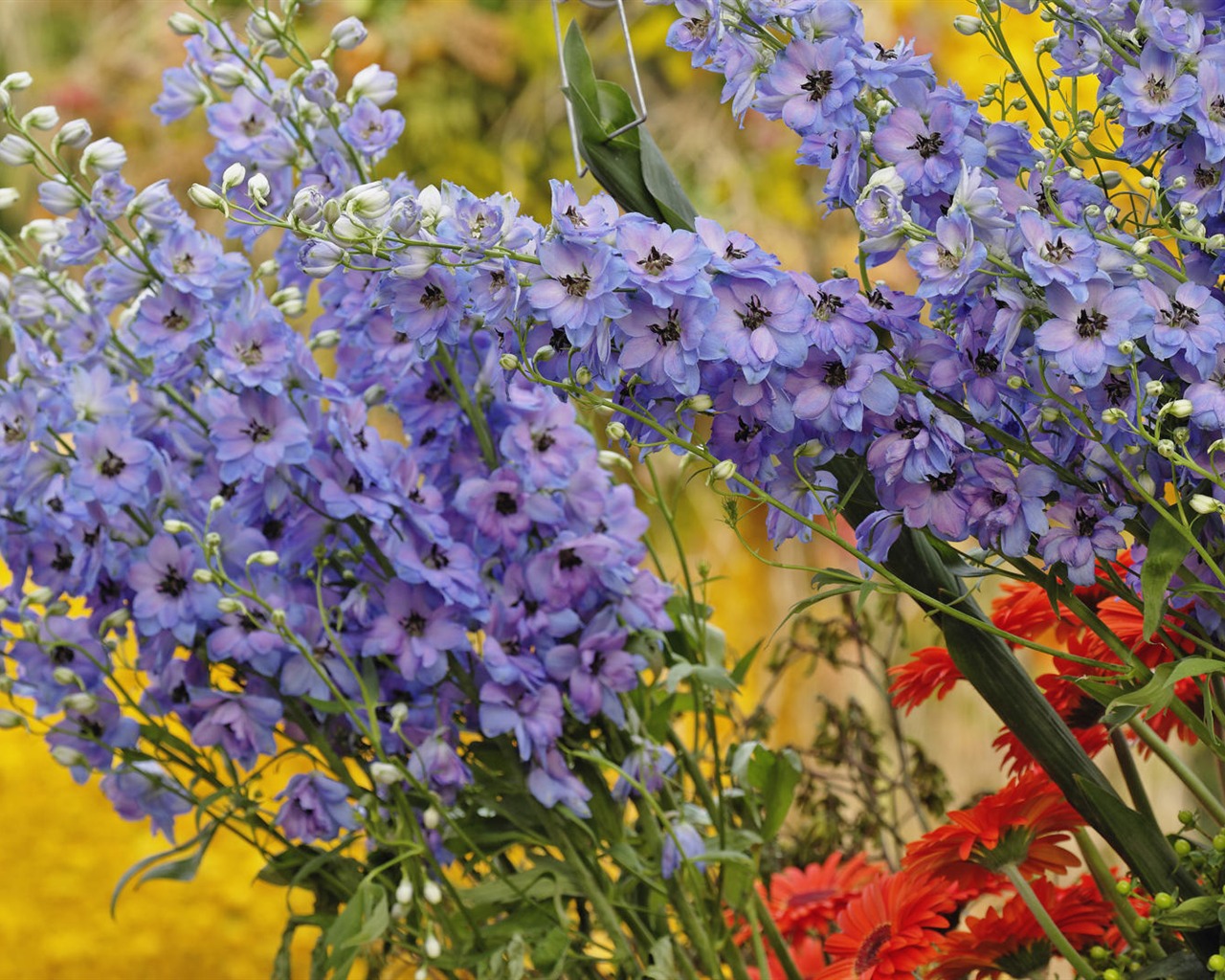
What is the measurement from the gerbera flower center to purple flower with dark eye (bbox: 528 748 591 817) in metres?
0.13

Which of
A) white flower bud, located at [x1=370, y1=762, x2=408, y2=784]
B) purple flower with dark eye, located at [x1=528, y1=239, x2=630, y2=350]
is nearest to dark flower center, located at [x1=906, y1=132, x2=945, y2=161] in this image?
purple flower with dark eye, located at [x1=528, y1=239, x2=630, y2=350]

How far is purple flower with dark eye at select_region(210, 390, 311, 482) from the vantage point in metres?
0.55

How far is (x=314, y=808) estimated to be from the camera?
24.1 inches

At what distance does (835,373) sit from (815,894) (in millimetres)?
366

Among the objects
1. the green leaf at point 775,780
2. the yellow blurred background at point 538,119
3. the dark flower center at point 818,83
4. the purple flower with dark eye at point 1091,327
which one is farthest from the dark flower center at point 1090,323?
the yellow blurred background at point 538,119

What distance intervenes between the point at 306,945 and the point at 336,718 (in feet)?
1.83

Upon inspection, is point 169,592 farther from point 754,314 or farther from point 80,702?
point 754,314

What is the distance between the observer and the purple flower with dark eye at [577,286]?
395 mm

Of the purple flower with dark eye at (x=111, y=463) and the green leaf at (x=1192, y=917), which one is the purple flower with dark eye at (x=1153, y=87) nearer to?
the green leaf at (x=1192, y=917)

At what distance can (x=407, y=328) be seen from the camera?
449 mm

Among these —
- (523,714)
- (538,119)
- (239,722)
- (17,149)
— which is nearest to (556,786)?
(523,714)

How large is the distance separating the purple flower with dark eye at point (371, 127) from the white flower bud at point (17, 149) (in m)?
0.13

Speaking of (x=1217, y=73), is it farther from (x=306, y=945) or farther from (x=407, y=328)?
(x=306, y=945)

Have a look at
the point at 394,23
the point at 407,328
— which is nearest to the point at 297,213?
the point at 407,328
